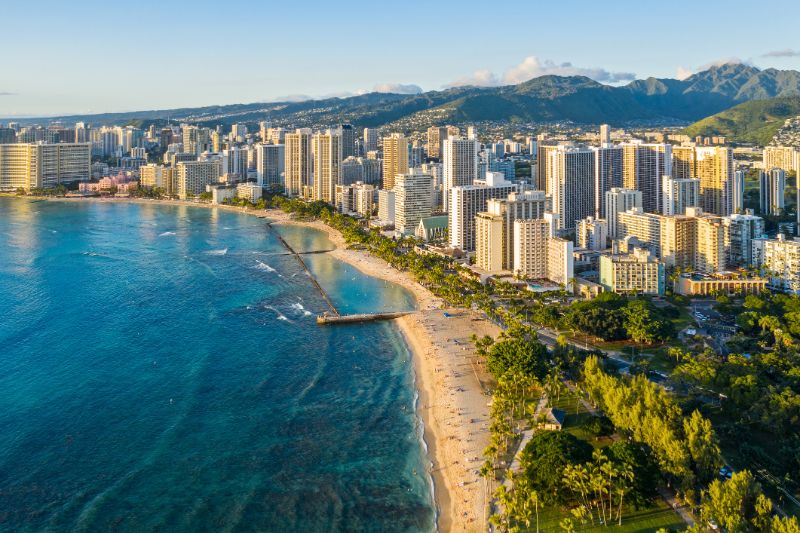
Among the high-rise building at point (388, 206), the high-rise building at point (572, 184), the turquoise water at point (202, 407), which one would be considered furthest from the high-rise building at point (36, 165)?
the high-rise building at point (572, 184)

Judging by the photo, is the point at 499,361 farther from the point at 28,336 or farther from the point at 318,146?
the point at 318,146

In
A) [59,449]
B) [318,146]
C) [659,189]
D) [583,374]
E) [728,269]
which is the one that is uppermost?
[318,146]

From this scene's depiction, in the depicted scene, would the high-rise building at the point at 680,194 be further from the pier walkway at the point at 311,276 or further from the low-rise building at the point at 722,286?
the pier walkway at the point at 311,276

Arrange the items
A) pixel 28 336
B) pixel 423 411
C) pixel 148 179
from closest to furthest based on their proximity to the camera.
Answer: pixel 423 411
pixel 28 336
pixel 148 179

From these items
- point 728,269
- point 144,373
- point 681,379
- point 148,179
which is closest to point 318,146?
point 148,179

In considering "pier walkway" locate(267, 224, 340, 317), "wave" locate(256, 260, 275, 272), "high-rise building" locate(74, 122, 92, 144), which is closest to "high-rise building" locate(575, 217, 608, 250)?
"pier walkway" locate(267, 224, 340, 317)

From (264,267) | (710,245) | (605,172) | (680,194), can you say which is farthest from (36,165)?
(710,245)

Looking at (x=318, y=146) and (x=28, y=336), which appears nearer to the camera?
(x=28, y=336)
